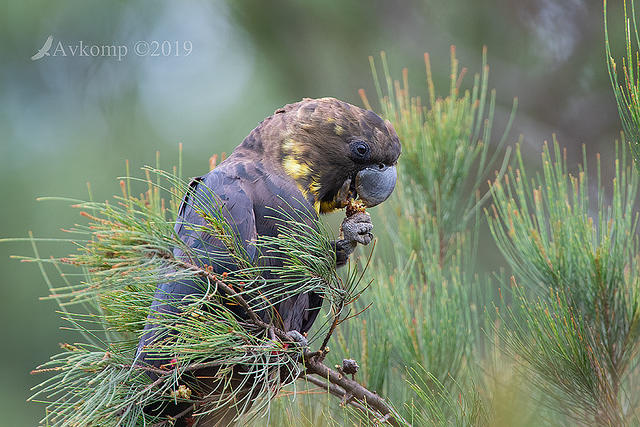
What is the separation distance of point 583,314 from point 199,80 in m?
4.19

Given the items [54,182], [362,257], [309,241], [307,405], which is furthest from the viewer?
[54,182]

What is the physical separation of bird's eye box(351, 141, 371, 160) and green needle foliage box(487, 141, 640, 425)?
1.96 ft

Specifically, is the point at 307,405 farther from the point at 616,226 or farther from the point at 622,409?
the point at 616,226

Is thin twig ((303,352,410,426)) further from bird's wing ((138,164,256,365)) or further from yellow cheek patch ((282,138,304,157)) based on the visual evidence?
yellow cheek patch ((282,138,304,157))

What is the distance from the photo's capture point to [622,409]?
6.09ft

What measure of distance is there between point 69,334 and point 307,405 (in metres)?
3.60

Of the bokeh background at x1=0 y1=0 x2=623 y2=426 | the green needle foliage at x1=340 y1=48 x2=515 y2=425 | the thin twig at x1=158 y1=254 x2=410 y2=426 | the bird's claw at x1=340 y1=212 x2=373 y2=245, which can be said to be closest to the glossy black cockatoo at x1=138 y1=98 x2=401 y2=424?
the green needle foliage at x1=340 y1=48 x2=515 y2=425

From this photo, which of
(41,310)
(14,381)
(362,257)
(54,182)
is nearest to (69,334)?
(41,310)

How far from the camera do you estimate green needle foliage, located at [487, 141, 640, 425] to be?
70.9 inches

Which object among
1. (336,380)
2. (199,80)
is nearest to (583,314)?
(336,380)

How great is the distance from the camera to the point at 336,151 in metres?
2.33

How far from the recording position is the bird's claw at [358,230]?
186 centimetres

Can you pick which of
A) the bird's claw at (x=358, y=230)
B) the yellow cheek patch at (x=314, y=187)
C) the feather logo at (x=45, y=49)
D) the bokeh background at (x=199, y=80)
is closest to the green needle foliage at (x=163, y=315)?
the bird's claw at (x=358, y=230)

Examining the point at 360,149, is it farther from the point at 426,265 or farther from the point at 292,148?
the point at 426,265
